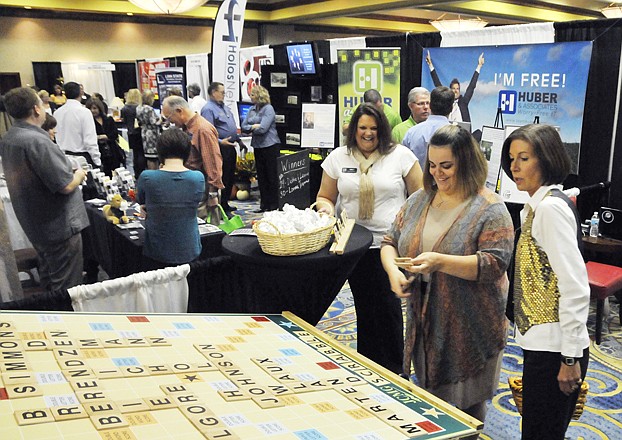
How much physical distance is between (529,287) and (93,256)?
3810 millimetres

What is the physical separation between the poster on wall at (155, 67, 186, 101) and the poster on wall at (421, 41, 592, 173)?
7.35m

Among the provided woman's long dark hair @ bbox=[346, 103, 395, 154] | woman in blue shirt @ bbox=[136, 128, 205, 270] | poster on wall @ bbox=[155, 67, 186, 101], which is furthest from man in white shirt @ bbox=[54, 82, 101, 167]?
poster on wall @ bbox=[155, 67, 186, 101]

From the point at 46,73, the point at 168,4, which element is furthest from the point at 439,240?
the point at 46,73

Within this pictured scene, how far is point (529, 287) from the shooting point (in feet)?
5.59

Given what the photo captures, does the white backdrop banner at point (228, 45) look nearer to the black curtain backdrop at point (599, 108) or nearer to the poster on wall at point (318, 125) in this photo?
the poster on wall at point (318, 125)

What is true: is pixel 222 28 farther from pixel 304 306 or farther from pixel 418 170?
pixel 304 306

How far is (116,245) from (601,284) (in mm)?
3275

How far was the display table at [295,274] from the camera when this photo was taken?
1.95 m

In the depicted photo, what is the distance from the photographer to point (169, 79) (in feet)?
38.9

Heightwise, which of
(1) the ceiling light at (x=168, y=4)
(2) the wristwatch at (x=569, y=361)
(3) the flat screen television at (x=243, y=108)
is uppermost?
(1) the ceiling light at (x=168, y=4)

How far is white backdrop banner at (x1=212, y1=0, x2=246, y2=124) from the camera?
23.4 feet

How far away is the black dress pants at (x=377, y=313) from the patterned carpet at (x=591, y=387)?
576 millimetres

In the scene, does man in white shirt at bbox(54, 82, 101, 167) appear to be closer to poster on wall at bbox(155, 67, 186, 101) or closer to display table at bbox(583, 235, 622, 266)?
display table at bbox(583, 235, 622, 266)

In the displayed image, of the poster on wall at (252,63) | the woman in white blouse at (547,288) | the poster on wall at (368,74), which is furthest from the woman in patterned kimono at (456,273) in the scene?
the poster on wall at (252,63)
